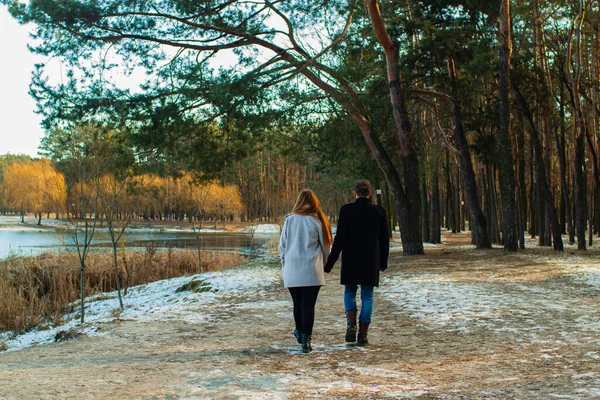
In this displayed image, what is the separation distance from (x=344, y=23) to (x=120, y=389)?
14.7 metres

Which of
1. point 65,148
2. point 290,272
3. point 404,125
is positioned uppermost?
point 404,125

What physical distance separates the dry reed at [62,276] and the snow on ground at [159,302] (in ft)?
1.78

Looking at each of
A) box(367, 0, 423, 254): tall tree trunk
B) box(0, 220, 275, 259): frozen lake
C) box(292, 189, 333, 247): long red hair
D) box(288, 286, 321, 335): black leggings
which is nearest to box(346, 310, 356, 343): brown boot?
box(288, 286, 321, 335): black leggings

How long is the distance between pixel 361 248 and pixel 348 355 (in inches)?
44.2

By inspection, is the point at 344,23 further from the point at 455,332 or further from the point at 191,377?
the point at 191,377

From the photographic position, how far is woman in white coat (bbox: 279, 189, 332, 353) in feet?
21.5

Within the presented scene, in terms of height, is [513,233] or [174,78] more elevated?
[174,78]

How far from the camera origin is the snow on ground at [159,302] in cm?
956

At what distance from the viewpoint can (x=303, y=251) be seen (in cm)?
661

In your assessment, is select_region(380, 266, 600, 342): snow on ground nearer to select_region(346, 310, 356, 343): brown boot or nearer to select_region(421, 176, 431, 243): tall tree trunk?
select_region(346, 310, 356, 343): brown boot

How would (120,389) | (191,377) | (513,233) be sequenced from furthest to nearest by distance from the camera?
(513,233)
(191,377)
(120,389)

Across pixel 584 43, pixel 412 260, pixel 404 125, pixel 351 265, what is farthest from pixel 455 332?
pixel 584 43

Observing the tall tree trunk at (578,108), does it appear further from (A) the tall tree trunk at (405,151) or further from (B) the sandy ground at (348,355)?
(B) the sandy ground at (348,355)

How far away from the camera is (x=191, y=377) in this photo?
563cm
